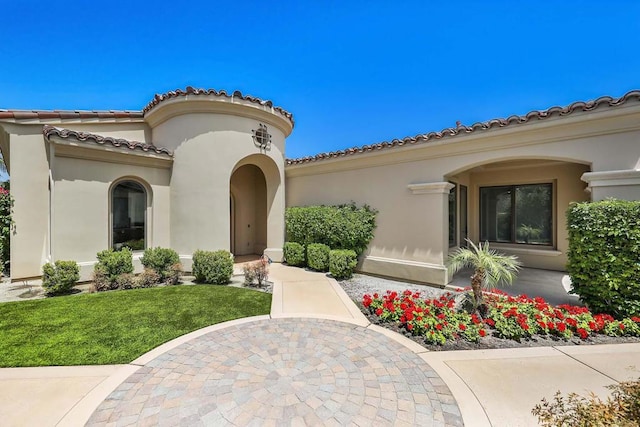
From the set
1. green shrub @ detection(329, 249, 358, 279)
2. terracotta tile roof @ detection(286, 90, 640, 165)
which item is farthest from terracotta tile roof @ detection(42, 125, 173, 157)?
green shrub @ detection(329, 249, 358, 279)

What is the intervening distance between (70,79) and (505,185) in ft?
57.9

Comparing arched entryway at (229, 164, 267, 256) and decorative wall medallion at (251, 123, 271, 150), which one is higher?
decorative wall medallion at (251, 123, 271, 150)

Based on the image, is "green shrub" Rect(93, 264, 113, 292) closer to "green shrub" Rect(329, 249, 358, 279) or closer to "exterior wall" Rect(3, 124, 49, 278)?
"exterior wall" Rect(3, 124, 49, 278)

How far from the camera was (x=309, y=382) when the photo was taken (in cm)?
381

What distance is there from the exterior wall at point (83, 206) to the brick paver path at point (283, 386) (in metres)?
6.79

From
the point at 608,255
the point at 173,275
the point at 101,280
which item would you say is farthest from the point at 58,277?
the point at 608,255

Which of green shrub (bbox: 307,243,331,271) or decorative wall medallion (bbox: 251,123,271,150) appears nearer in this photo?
green shrub (bbox: 307,243,331,271)

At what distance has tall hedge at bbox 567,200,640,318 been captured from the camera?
5535mm

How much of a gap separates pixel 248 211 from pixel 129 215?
18.9 ft

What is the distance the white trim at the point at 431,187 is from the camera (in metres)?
8.79

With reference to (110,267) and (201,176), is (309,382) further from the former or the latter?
(201,176)

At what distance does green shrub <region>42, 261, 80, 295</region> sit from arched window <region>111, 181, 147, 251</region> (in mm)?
1591

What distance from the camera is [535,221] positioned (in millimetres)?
10930

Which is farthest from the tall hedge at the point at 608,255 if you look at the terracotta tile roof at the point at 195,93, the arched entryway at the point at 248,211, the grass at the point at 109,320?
the arched entryway at the point at 248,211
